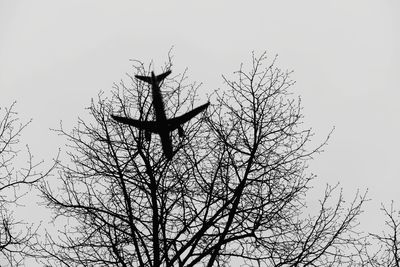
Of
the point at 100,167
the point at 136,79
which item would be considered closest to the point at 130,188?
the point at 100,167

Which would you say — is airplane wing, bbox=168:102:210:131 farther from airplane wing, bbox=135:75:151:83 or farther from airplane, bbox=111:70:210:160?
airplane wing, bbox=135:75:151:83

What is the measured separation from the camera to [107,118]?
10016mm

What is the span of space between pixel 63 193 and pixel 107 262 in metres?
1.68

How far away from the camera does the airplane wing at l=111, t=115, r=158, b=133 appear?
9.47 m

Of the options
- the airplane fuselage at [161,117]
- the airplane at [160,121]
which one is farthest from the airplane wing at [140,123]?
the airplane fuselage at [161,117]

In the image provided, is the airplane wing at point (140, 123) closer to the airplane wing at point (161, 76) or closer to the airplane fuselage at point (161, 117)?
the airplane fuselage at point (161, 117)

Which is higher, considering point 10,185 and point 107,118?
point 107,118

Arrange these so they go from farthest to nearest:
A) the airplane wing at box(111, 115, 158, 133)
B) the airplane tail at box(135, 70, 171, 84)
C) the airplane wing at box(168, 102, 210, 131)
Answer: the airplane tail at box(135, 70, 171, 84)
the airplane wing at box(168, 102, 210, 131)
the airplane wing at box(111, 115, 158, 133)

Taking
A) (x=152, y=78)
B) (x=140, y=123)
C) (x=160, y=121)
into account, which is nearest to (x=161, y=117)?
(x=160, y=121)

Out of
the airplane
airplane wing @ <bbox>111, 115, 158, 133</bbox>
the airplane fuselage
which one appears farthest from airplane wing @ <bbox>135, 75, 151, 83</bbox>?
airplane wing @ <bbox>111, 115, 158, 133</bbox>

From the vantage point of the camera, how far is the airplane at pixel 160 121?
9.51 m

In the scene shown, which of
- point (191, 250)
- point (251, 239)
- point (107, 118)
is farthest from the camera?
point (107, 118)

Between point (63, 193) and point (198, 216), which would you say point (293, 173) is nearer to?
point (198, 216)

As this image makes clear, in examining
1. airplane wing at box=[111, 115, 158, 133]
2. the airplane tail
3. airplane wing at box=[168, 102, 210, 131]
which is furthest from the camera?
the airplane tail
